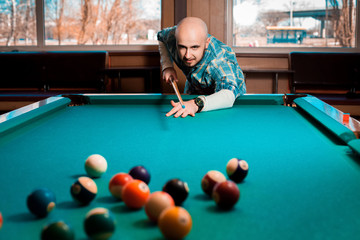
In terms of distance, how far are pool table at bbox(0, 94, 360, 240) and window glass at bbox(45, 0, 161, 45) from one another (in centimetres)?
343

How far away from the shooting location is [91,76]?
509 cm

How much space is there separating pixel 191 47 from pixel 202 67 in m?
0.21

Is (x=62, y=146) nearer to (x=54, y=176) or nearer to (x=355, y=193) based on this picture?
(x=54, y=176)

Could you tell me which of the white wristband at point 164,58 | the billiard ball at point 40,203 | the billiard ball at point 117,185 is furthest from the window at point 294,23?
the billiard ball at point 40,203

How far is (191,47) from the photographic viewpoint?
2191mm

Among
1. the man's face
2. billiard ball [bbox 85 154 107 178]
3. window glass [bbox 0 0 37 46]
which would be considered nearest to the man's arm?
the man's face

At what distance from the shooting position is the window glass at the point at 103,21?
17.6 feet

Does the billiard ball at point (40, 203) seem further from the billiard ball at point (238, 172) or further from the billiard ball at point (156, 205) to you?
the billiard ball at point (238, 172)

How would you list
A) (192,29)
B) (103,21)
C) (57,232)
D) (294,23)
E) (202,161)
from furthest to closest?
(103,21)
(294,23)
(192,29)
(202,161)
(57,232)

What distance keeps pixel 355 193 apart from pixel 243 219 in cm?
31

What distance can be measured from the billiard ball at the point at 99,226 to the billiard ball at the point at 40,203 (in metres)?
0.14

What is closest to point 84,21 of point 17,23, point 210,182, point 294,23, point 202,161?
point 17,23

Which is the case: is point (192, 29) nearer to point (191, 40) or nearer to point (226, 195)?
point (191, 40)

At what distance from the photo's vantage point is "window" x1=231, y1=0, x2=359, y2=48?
16.9 feet
